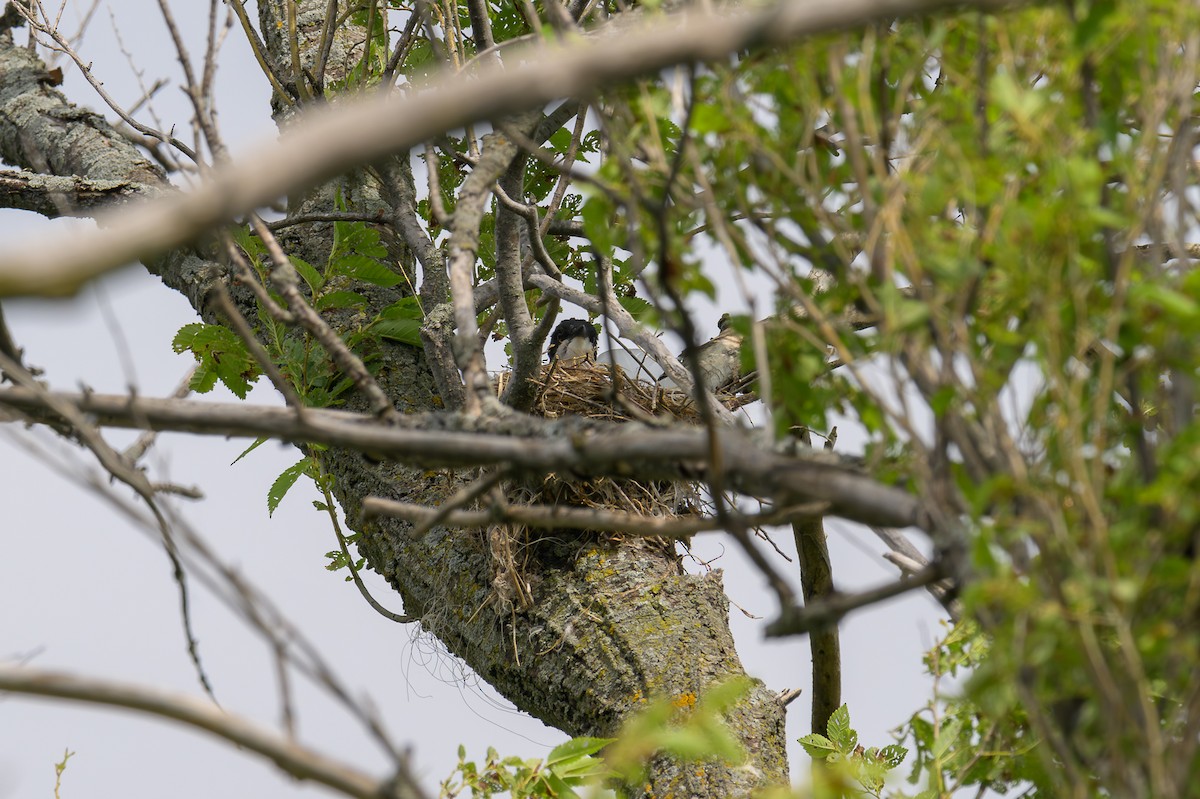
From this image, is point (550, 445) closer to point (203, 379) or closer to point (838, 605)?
point (838, 605)

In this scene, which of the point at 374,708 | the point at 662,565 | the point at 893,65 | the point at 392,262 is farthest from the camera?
the point at 392,262

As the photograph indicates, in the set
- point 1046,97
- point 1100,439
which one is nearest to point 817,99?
point 1046,97

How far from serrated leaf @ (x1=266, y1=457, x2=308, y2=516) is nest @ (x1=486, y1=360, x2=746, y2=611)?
0.58 metres

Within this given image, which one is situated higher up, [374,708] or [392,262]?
[392,262]

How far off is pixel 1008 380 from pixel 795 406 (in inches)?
10.5

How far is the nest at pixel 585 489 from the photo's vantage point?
268 cm

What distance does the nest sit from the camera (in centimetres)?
268

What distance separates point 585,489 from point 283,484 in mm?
864

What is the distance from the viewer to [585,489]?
126 inches

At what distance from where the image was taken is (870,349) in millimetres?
1258

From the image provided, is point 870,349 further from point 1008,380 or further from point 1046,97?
point 1046,97

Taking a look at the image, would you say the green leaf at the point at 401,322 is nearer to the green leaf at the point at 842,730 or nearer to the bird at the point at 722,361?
the bird at the point at 722,361

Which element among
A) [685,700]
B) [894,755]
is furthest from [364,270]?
[894,755]

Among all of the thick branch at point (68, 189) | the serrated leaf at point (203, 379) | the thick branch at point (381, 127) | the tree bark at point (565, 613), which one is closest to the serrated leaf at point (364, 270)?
the tree bark at point (565, 613)
